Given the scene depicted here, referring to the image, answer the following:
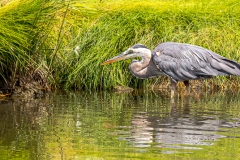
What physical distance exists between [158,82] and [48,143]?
670 centimetres

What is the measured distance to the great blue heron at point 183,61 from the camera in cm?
1113

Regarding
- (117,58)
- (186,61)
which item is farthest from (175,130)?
(117,58)

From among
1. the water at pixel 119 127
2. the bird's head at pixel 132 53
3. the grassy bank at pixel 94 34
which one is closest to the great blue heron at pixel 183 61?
the bird's head at pixel 132 53

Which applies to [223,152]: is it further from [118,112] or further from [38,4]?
[38,4]

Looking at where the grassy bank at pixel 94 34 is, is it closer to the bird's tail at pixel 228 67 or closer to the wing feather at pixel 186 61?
the wing feather at pixel 186 61

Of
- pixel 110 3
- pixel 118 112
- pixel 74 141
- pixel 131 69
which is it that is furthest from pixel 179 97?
pixel 74 141

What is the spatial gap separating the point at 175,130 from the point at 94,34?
221 inches

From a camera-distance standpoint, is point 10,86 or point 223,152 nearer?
point 223,152

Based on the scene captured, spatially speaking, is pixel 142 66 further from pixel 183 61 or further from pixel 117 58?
pixel 183 61

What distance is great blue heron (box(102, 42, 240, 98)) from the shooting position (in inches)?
438

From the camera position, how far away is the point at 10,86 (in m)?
11.5

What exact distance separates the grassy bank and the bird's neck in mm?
733

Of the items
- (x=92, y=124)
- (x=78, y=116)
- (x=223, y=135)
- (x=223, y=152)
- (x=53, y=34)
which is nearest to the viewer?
(x=223, y=152)

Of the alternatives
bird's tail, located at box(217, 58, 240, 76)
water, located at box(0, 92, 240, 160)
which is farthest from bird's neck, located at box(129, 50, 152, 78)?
bird's tail, located at box(217, 58, 240, 76)
